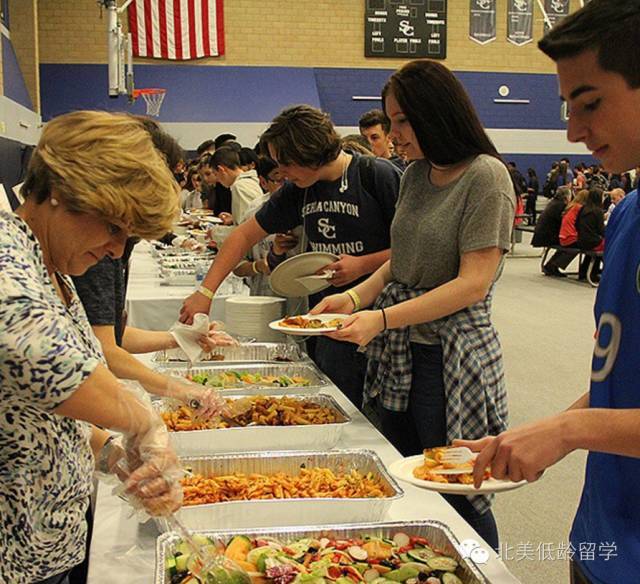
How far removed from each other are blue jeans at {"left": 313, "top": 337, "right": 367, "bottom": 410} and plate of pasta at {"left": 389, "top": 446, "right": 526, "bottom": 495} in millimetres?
1128

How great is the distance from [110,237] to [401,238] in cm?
111

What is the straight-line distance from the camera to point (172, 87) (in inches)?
457

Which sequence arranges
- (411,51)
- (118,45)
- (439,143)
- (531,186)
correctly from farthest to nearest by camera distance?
(531,186)
(411,51)
(118,45)
(439,143)

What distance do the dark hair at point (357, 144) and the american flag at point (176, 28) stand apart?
313 inches

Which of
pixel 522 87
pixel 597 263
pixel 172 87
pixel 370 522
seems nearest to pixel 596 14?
pixel 370 522

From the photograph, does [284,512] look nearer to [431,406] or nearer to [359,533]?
[359,533]

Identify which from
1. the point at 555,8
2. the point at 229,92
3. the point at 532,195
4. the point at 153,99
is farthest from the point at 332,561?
the point at 555,8

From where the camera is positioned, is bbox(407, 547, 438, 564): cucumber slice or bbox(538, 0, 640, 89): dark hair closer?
bbox(538, 0, 640, 89): dark hair

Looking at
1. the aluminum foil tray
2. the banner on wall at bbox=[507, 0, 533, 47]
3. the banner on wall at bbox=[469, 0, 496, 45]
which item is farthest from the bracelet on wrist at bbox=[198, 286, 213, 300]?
the banner on wall at bbox=[507, 0, 533, 47]

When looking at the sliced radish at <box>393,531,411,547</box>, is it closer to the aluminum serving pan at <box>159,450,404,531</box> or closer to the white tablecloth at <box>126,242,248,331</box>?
the aluminum serving pan at <box>159,450,404,531</box>

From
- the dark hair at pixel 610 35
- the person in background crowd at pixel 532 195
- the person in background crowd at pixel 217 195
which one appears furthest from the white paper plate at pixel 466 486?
the person in background crowd at pixel 532 195

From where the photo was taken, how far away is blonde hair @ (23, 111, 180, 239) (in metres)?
1.07

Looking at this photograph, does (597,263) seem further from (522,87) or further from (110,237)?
(110,237)

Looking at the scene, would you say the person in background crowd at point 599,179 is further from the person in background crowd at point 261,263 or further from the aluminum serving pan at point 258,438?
the aluminum serving pan at point 258,438
